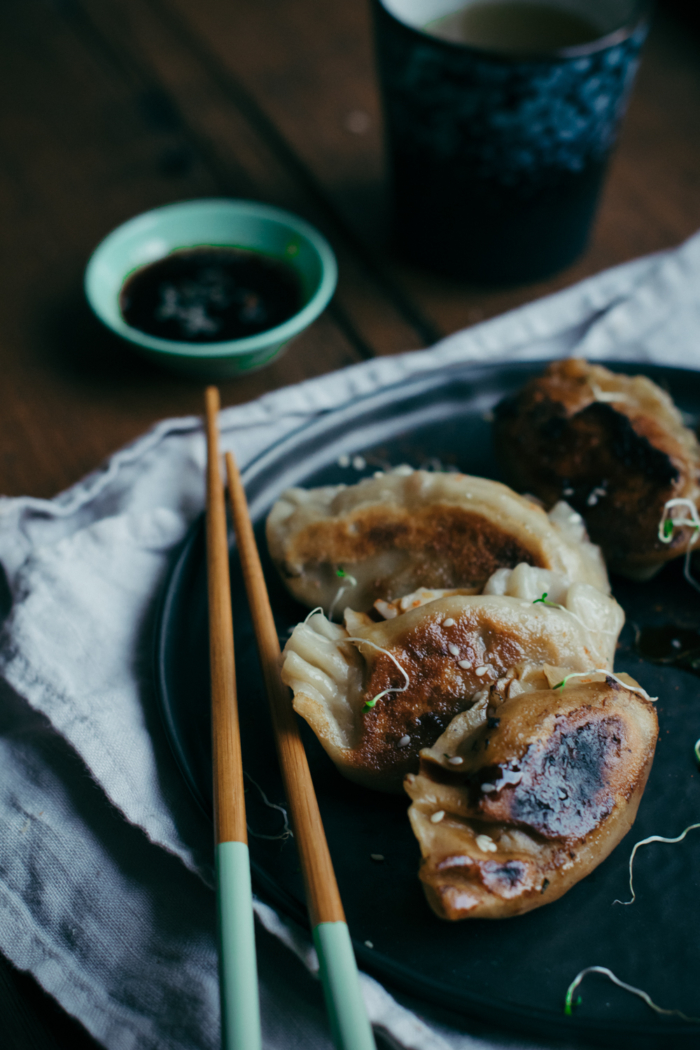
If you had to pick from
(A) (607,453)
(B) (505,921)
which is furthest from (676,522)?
(B) (505,921)

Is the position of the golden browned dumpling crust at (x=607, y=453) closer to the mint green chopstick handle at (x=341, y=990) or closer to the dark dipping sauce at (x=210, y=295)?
the dark dipping sauce at (x=210, y=295)

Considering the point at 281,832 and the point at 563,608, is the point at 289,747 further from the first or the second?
the point at 563,608

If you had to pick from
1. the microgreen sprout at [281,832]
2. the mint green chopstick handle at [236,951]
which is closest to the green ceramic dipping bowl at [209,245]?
the microgreen sprout at [281,832]

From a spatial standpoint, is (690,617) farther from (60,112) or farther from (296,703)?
(60,112)

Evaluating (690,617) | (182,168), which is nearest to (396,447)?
(690,617)

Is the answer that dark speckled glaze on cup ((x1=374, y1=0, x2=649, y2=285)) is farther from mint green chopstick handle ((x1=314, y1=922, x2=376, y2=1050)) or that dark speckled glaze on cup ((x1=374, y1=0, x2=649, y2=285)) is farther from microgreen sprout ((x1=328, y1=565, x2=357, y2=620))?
mint green chopstick handle ((x1=314, y1=922, x2=376, y2=1050))

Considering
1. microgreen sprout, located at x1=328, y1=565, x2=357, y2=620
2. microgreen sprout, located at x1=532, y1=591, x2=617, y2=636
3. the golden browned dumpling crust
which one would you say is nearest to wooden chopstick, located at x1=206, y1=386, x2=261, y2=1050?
microgreen sprout, located at x1=328, y1=565, x2=357, y2=620
